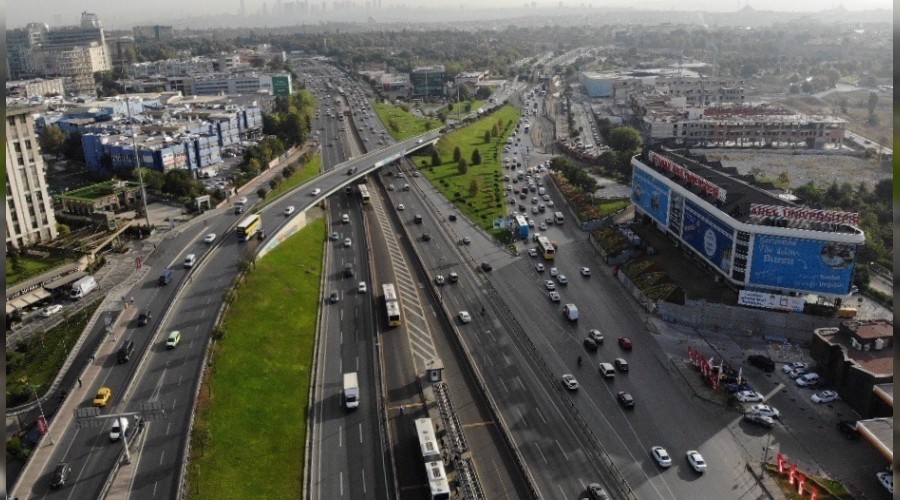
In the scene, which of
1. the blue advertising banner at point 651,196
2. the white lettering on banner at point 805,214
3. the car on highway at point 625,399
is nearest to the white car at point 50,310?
the car on highway at point 625,399

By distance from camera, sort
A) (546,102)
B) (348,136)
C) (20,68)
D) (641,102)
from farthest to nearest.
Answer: (20,68) → (546,102) → (641,102) → (348,136)

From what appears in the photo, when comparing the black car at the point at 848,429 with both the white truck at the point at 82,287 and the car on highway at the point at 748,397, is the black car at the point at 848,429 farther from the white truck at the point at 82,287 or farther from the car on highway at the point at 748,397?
the white truck at the point at 82,287

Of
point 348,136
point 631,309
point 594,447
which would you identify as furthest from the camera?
point 348,136

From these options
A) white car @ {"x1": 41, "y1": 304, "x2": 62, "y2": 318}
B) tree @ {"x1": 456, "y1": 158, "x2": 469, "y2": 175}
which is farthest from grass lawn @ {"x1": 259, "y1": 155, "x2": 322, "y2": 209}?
white car @ {"x1": 41, "y1": 304, "x2": 62, "y2": 318}

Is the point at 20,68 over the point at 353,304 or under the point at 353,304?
over

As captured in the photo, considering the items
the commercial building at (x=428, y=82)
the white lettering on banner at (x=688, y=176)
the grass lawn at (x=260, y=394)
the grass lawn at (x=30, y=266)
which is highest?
the commercial building at (x=428, y=82)

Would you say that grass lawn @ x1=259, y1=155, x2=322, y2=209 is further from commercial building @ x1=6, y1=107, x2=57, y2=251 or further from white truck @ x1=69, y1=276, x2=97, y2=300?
white truck @ x1=69, y1=276, x2=97, y2=300

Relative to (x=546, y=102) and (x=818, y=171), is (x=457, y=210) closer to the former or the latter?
(x=818, y=171)

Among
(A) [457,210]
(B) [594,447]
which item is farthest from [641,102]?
(B) [594,447]
